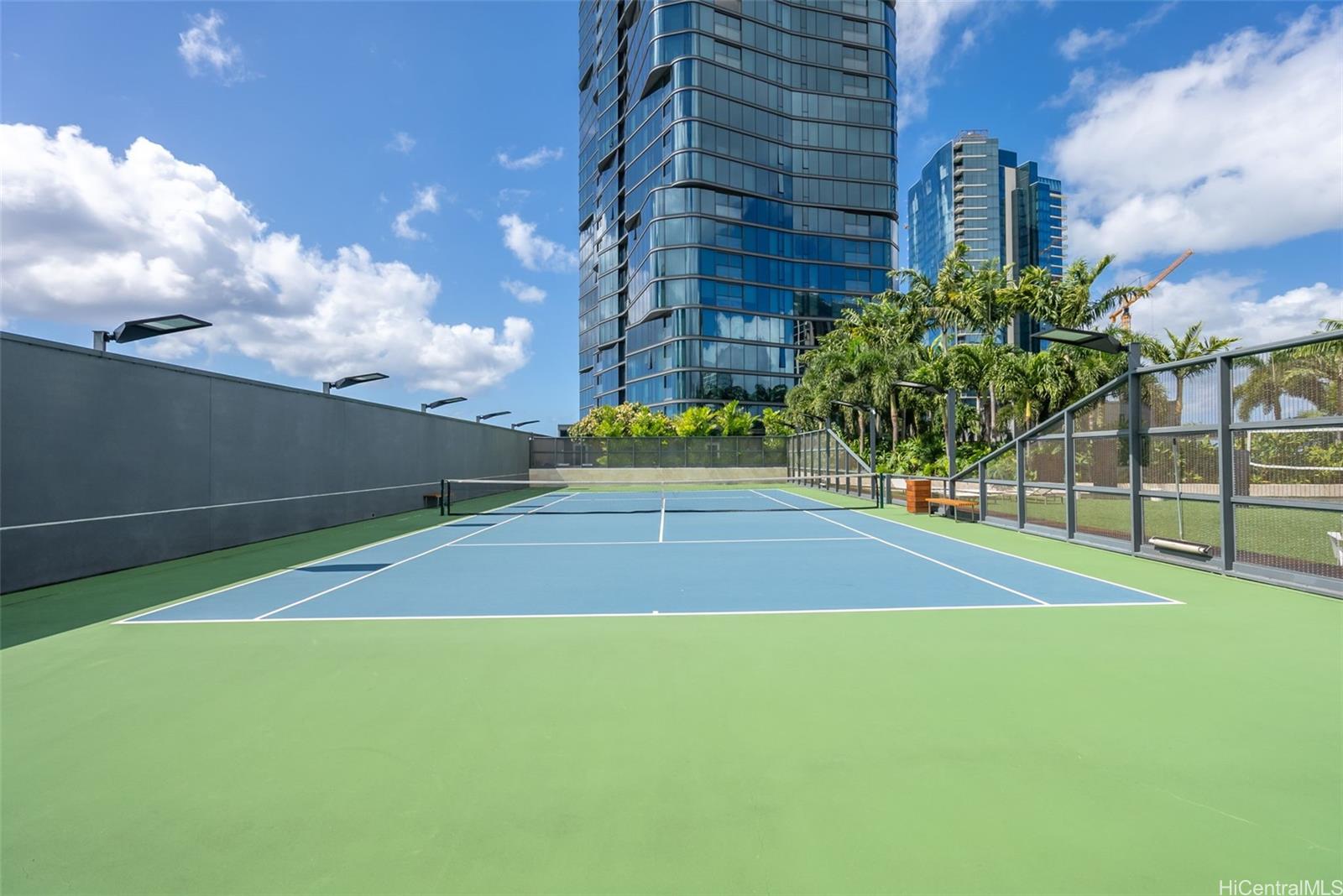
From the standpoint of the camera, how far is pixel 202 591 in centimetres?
941

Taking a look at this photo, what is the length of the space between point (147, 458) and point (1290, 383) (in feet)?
60.7

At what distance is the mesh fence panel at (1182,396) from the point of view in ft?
31.8

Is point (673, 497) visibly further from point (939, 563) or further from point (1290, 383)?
point (1290, 383)

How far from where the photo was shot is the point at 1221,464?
933 cm

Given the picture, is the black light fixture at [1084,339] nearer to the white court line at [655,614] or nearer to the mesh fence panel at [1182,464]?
the mesh fence panel at [1182,464]

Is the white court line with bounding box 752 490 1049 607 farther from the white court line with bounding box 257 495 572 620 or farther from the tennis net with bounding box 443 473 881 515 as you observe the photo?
the white court line with bounding box 257 495 572 620

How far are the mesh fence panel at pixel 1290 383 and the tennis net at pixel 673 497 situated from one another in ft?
44.0

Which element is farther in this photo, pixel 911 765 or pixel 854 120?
pixel 854 120

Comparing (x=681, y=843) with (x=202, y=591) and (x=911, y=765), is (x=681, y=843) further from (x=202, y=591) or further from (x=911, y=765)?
(x=202, y=591)

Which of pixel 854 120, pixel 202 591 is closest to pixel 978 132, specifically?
pixel 854 120

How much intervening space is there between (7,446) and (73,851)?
9.06 m

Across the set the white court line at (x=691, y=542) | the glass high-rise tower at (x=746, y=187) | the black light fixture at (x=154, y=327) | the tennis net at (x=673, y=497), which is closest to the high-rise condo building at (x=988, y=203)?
the glass high-rise tower at (x=746, y=187)

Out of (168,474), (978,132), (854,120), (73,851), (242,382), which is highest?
(978,132)

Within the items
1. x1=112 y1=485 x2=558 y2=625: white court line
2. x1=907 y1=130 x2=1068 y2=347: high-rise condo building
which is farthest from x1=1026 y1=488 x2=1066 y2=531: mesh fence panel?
x1=907 y1=130 x2=1068 y2=347: high-rise condo building
